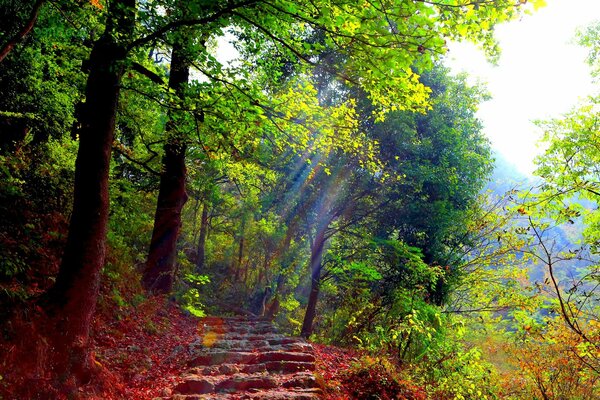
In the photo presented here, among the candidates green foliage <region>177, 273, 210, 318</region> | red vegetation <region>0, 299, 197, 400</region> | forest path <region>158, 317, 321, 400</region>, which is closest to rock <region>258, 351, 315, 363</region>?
forest path <region>158, 317, 321, 400</region>

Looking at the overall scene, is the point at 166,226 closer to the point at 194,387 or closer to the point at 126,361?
the point at 126,361

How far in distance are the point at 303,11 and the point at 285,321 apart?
66.0 feet

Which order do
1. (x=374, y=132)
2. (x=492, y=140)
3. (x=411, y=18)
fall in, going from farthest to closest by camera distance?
(x=492, y=140) → (x=374, y=132) → (x=411, y=18)

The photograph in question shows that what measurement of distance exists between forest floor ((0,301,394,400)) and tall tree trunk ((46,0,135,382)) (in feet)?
1.65

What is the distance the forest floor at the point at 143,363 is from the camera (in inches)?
166

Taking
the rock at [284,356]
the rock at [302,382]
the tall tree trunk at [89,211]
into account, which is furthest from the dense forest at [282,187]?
the rock at [284,356]

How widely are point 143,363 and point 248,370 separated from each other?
69.1 inches

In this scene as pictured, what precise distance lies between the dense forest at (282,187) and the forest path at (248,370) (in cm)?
51

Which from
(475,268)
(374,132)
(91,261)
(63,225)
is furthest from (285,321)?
(91,261)

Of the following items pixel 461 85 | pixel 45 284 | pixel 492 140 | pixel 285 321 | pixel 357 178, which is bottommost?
pixel 285 321

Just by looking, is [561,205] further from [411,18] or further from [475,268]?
[475,268]

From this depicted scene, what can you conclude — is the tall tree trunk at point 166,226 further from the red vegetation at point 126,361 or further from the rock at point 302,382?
the rock at point 302,382

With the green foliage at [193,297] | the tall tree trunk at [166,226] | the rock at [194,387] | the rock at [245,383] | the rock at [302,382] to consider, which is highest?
the tall tree trunk at [166,226]

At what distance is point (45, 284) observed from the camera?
537cm
